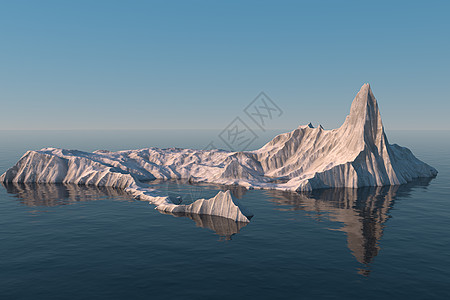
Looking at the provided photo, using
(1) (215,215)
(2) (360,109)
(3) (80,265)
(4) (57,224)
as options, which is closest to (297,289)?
(3) (80,265)

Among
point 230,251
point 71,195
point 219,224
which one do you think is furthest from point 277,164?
point 230,251

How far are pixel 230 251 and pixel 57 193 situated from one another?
58.6m

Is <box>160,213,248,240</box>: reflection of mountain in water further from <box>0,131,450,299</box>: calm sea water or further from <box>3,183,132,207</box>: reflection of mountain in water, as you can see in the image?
<box>3,183,132,207</box>: reflection of mountain in water

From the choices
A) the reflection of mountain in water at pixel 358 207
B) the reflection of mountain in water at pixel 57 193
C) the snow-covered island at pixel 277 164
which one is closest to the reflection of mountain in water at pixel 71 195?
the reflection of mountain in water at pixel 57 193

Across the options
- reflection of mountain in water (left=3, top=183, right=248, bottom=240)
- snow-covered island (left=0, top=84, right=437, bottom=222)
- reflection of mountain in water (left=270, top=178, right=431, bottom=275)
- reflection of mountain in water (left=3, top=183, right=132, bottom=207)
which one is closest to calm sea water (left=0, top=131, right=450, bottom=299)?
reflection of mountain in water (left=270, top=178, right=431, bottom=275)

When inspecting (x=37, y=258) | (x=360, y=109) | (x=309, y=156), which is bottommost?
(x=37, y=258)

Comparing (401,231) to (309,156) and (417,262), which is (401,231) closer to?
(417,262)

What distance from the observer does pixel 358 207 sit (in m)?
62.4

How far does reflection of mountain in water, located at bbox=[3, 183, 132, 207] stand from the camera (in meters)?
71.2

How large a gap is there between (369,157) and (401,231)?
140ft

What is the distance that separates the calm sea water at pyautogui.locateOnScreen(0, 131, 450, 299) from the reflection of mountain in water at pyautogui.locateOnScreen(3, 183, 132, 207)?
2768 mm

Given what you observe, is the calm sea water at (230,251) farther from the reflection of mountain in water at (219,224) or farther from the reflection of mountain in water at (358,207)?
the reflection of mountain in water at (358,207)

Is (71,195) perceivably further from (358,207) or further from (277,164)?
(358,207)

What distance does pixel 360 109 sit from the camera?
91.1 meters
